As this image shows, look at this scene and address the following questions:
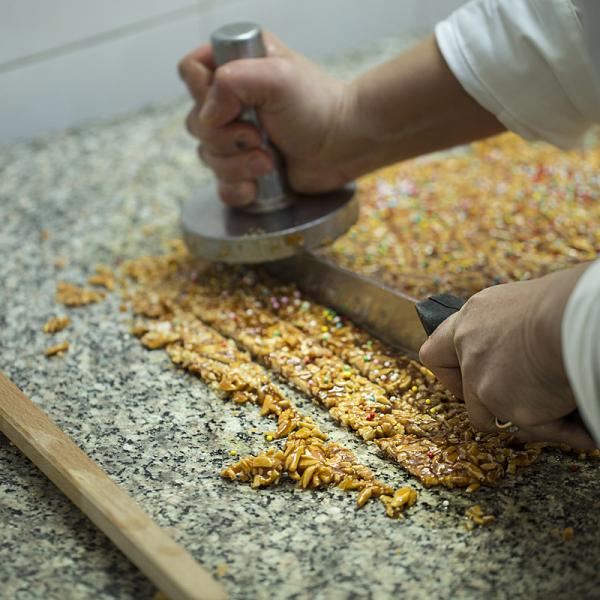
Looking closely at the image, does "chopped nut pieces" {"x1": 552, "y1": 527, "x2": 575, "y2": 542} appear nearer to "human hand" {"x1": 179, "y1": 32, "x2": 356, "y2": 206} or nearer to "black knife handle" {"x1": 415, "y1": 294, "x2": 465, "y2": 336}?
"black knife handle" {"x1": 415, "y1": 294, "x2": 465, "y2": 336}

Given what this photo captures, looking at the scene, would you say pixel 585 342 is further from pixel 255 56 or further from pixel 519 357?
Result: pixel 255 56

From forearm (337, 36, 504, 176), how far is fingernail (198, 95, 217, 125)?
146mm

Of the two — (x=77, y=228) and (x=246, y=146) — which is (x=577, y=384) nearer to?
(x=246, y=146)

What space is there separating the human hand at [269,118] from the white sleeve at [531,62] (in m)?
0.15

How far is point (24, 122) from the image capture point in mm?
1478

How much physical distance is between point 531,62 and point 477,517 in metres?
0.47

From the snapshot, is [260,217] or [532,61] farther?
[260,217]

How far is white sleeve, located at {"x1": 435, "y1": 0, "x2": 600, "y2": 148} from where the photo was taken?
2.82ft

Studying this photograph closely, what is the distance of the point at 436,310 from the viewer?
2.50ft

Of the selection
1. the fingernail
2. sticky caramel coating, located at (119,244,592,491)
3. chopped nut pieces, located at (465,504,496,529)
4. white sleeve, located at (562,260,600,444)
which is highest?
the fingernail

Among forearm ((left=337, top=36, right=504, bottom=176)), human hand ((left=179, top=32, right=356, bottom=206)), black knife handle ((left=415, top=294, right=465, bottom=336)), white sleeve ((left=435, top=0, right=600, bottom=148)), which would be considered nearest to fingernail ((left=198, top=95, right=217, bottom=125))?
human hand ((left=179, top=32, right=356, bottom=206))

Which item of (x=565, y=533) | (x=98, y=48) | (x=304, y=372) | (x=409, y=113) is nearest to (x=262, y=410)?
(x=304, y=372)

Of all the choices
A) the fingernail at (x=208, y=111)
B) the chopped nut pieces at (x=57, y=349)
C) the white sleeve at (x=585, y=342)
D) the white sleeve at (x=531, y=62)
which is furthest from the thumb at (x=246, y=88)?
the white sleeve at (x=585, y=342)

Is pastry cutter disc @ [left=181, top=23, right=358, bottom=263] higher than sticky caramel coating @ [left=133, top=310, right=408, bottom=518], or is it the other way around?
pastry cutter disc @ [left=181, top=23, right=358, bottom=263]
